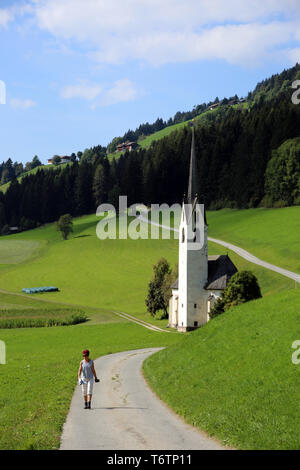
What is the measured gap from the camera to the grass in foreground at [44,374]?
60.8 feet

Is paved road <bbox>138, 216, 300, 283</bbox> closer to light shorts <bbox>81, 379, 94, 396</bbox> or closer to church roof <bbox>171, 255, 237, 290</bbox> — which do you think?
church roof <bbox>171, 255, 237, 290</bbox>

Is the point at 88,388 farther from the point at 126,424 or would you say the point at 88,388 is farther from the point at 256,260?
the point at 256,260

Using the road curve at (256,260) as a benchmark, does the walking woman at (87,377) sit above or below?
above

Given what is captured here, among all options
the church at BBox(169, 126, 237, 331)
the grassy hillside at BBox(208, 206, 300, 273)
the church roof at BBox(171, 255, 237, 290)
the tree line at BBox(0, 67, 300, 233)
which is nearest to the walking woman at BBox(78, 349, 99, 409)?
the church at BBox(169, 126, 237, 331)

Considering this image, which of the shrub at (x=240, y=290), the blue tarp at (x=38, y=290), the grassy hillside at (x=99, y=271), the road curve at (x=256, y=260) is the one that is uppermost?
the shrub at (x=240, y=290)

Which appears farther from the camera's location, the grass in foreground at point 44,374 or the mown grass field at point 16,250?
the mown grass field at point 16,250

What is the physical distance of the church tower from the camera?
254 feet

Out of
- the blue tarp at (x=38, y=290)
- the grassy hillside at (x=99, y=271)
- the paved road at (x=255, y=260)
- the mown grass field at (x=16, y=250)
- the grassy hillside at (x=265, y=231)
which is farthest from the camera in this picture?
the mown grass field at (x=16, y=250)

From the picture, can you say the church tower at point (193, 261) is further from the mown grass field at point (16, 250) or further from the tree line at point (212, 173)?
the mown grass field at point (16, 250)

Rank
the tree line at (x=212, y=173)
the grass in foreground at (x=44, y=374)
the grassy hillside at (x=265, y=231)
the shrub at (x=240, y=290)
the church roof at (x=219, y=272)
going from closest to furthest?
1. the grass in foreground at (x=44, y=374)
2. the shrub at (x=240, y=290)
3. the church roof at (x=219, y=272)
4. the grassy hillside at (x=265, y=231)
5. the tree line at (x=212, y=173)

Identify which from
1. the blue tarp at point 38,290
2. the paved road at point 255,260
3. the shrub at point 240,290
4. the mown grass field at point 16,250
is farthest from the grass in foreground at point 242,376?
the mown grass field at point 16,250

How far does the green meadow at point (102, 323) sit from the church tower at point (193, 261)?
19.3 ft

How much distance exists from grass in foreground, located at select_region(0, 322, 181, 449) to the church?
8278 mm
